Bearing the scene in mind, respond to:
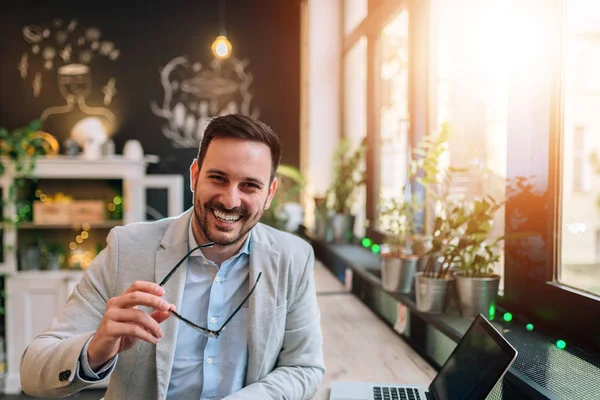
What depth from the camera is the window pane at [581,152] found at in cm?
149

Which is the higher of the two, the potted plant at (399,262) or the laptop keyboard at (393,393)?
the potted plant at (399,262)

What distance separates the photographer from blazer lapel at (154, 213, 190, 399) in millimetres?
1506

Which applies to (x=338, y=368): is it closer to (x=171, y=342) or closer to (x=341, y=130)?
(x=171, y=342)

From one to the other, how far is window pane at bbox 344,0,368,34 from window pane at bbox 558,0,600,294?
285 cm

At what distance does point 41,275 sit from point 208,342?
354cm

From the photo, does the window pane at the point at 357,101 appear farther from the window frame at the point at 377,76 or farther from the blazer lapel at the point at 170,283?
the blazer lapel at the point at 170,283

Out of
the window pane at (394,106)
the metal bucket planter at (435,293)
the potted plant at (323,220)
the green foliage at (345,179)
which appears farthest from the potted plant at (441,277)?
the potted plant at (323,220)

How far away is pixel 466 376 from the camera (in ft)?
4.15

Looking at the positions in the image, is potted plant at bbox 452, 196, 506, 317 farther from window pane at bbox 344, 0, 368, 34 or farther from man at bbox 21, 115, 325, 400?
window pane at bbox 344, 0, 368, 34

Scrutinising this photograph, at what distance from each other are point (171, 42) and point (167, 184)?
1355mm

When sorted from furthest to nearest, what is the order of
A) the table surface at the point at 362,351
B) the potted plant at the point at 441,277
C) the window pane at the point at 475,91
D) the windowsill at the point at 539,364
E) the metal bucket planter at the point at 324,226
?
the metal bucket planter at the point at 324,226
the window pane at the point at 475,91
the potted plant at the point at 441,277
the table surface at the point at 362,351
the windowsill at the point at 539,364

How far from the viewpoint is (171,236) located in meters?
1.62

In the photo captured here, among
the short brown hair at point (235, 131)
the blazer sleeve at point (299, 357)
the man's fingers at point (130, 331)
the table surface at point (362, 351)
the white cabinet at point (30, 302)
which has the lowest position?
the white cabinet at point (30, 302)

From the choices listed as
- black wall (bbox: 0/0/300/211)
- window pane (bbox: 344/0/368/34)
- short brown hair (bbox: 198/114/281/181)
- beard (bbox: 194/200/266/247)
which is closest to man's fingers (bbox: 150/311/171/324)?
beard (bbox: 194/200/266/247)
